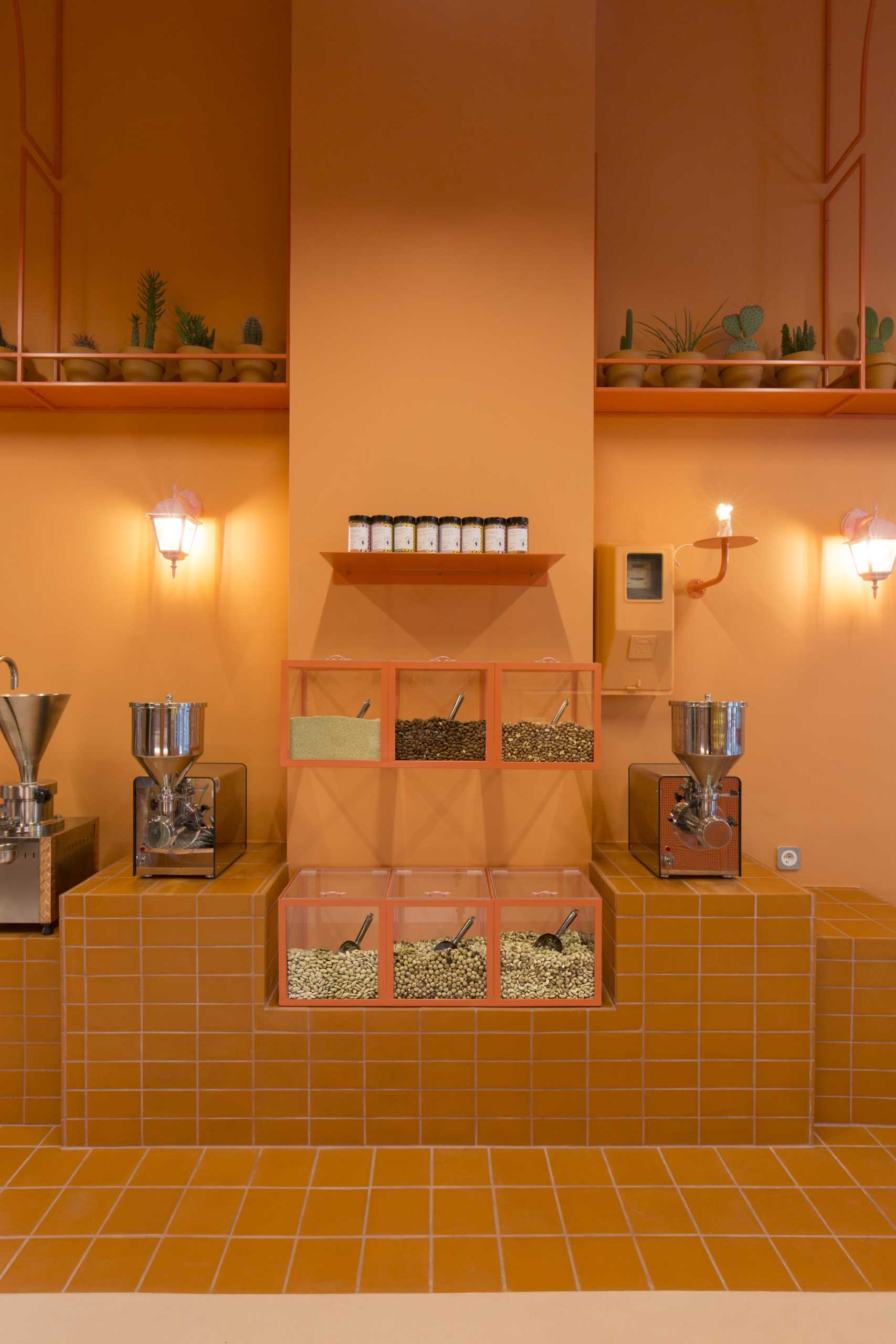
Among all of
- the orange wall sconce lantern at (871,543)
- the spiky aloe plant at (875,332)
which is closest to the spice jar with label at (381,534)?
the orange wall sconce lantern at (871,543)

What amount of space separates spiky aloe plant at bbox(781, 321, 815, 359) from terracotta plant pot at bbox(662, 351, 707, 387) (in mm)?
384

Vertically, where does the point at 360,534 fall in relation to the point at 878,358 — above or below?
below

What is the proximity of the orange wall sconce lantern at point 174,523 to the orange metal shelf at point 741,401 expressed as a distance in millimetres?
1655

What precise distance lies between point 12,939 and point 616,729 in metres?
2.34

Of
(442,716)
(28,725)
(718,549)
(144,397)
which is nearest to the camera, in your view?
(442,716)

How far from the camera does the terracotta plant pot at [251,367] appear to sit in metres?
3.09

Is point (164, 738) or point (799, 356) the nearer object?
point (164, 738)

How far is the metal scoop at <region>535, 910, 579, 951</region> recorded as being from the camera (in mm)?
2611

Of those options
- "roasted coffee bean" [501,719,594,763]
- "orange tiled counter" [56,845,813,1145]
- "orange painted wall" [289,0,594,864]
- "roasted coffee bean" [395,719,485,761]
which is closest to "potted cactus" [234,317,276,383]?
"orange painted wall" [289,0,594,864]

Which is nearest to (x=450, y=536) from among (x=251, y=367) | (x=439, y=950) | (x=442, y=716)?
(x=442, y=716)

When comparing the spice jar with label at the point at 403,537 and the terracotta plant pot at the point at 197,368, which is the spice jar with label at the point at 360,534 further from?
the terracotta plant pot at the point at 197,368

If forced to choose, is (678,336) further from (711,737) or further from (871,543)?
(711,737)

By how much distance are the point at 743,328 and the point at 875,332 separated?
1.92 ft

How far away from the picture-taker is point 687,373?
3.11 meters
